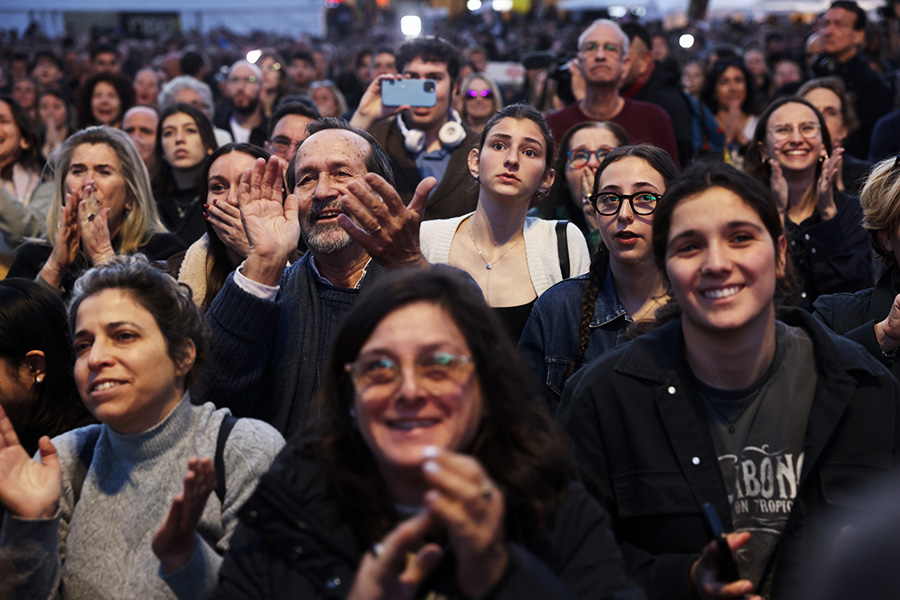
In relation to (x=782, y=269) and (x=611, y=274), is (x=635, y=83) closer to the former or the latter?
(x=611, y=274)

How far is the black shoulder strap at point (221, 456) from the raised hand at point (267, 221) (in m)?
0.64

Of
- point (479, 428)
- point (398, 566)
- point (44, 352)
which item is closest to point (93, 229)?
point (44, 352)

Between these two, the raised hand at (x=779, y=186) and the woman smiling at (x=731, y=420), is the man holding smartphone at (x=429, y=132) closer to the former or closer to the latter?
the raised hand at (x=779, y=186)

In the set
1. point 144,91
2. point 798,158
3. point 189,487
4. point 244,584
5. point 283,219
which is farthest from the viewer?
point 144,91

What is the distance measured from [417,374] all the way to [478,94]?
6.06 metres

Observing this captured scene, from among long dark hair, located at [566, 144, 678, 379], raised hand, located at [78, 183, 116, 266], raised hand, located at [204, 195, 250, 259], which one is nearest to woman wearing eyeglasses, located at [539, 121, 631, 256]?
long dark hair, located at [566, 144, 678, 379]

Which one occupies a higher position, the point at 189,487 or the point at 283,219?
the point at 283,219

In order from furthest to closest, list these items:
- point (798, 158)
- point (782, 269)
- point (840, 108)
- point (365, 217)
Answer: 1. point (840, 108)
2. point (798, 158)
3. point (365, 217)
4. point (782, 269)

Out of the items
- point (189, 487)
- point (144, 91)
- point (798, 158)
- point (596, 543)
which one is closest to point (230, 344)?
point (189, 487)

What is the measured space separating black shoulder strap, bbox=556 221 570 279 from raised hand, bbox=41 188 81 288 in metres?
2.03

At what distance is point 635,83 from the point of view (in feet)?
23.6

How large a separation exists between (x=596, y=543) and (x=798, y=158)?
3484mm

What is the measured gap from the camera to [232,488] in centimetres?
262

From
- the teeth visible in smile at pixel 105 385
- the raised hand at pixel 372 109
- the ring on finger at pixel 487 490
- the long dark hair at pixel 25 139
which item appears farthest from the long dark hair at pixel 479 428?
the long dark hair at pixel 25 139
